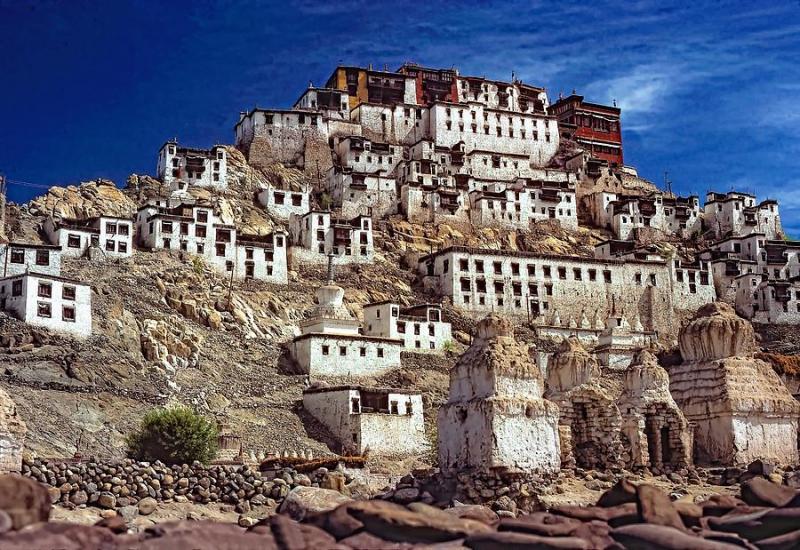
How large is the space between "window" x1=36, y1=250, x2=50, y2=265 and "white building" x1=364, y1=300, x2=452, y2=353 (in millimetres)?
17944

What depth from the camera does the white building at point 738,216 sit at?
98.0 m

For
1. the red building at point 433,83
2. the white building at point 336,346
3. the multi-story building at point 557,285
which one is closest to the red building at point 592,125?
the red building at point 433,83

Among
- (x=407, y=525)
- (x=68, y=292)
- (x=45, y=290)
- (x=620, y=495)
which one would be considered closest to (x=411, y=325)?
(x=68, y=292)

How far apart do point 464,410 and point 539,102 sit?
285 ft

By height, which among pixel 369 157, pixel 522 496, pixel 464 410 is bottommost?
pixel 522 496

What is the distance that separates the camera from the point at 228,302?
63.4 meters

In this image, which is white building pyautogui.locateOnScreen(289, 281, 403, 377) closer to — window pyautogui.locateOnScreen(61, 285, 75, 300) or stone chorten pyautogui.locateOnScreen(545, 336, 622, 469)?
window pyautogui.locateOnScreen(61, 285, 75, 300)

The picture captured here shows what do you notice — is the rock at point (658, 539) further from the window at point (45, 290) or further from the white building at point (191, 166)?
the white building at point (191, 166)

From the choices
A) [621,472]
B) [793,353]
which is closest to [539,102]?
[793,353]

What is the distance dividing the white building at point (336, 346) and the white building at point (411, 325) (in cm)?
174

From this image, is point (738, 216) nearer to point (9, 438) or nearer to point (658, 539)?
point (9, 438)

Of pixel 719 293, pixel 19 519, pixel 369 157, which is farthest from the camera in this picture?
pixel 369 157

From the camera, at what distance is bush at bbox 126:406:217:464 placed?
3741 cm

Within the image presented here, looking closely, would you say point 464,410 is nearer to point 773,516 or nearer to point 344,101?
point 773,516
